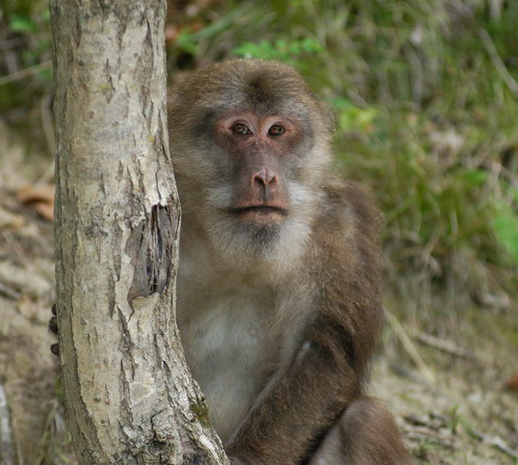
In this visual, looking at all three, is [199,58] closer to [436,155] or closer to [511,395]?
[436,155]

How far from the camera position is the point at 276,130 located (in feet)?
13.9

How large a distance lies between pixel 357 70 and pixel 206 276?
3.79 m

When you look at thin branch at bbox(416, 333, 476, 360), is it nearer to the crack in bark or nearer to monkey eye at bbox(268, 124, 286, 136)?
monkey eye at bbox(268, 124, 286, 136)

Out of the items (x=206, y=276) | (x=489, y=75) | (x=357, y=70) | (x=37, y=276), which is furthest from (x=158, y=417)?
(x=489, y=75)

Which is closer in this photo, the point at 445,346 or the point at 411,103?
the point at 445,346

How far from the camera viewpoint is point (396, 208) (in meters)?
7.09

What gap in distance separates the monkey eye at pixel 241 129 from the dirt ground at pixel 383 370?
5.90 ft

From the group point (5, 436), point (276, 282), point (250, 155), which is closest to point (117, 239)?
point (250, 155)

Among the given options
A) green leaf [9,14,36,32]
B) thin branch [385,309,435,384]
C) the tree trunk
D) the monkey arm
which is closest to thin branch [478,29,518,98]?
thin branch [385,309,435,384]

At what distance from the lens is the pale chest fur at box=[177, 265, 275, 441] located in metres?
4.43

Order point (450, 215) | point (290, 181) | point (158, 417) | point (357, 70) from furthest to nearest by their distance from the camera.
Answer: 1. point (357, 70)
2. point (450, 215)
3. point (290, 181)
4. point (158, 417)

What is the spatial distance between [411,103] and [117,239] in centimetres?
520

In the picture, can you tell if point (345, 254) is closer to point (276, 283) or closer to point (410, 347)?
point (276, 283)

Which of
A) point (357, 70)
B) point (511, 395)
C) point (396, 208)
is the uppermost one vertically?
point (357, 70)
